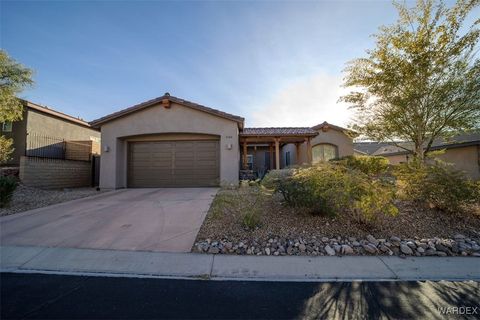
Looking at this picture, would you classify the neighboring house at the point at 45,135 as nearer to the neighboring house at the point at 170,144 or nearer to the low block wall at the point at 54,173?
the low block wall at the point at 54,173

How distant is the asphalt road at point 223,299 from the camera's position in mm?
2484

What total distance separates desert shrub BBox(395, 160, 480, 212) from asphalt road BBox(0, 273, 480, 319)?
110 inches

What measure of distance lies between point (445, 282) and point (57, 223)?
26.7 feet

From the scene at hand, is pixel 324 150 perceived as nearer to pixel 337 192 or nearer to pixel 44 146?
pixel 337 192

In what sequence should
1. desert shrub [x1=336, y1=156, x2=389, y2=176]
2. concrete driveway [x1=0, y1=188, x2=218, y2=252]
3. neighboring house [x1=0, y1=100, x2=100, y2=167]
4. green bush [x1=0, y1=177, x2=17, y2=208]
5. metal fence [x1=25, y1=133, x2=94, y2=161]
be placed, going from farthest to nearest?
metal fence [x1=25, y1=133, x2=94, y2=161] < neighboring house [x1=0, y1=100, x2=100, y2=167] < desert shrub [x1=336, y1=156, x2=389, y2=176] < green bush [x1=0, y1=177, x2=17, y2=208] < concrete driveway [x1=0, y1=188, x2=218, y2=252]

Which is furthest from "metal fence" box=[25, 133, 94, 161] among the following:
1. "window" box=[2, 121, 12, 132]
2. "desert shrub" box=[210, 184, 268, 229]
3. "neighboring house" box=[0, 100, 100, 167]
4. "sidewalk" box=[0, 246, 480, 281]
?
"desert shrub" box=[210, 184, 268, 229]

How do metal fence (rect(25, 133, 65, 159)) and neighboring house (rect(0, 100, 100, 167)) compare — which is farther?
metal fence (rect(25, 133, 65, 159))

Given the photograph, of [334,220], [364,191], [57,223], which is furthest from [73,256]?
[364,191]

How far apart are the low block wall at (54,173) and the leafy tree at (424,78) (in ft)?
48.9

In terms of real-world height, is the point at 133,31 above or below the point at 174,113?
above

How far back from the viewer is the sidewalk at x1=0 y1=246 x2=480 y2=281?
3.37 m

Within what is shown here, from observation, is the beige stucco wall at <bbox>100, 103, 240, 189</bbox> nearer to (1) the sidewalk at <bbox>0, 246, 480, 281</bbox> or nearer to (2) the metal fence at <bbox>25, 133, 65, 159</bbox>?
(2) the metal fence at <bbox>25, 133, 65, 159</bbox>

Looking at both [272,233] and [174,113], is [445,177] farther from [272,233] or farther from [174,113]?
[174,113]

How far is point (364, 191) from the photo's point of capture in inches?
181
